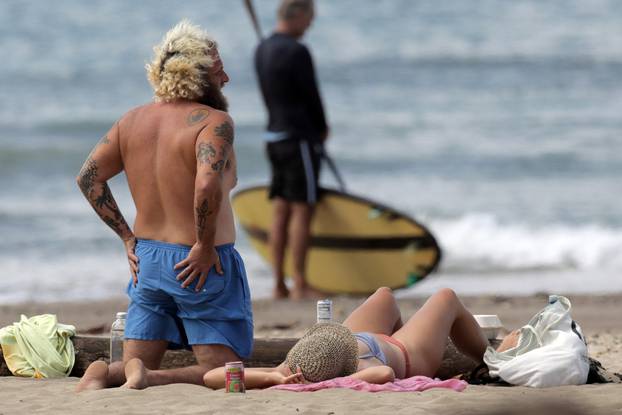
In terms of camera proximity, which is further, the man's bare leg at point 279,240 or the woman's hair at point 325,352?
the man's bare leg at point 279,240

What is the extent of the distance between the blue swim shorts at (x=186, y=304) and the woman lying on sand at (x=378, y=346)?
0.55 ft

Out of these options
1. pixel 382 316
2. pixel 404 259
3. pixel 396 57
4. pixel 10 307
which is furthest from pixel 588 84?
pixel 382 316

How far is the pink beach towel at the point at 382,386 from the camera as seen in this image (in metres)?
4.98

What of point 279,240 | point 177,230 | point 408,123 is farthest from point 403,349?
point 408,123

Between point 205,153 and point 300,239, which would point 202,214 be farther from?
point 300,239

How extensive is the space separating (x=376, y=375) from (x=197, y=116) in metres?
1.21

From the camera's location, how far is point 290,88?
8906 millimetres

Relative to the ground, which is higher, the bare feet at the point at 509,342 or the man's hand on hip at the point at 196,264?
the man's hand on hip at the point at 196,264

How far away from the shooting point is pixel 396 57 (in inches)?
922

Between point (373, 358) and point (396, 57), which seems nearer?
point (373, 358)

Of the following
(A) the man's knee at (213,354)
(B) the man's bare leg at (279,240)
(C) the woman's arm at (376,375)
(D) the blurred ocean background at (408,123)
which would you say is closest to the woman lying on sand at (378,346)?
(C) the woman's arm at (376,375)

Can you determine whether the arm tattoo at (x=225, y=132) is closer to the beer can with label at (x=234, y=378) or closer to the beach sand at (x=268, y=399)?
the beer can with label at (x=234, y=378)

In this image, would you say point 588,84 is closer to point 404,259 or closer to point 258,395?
point 404,259

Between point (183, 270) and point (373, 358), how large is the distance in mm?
827
